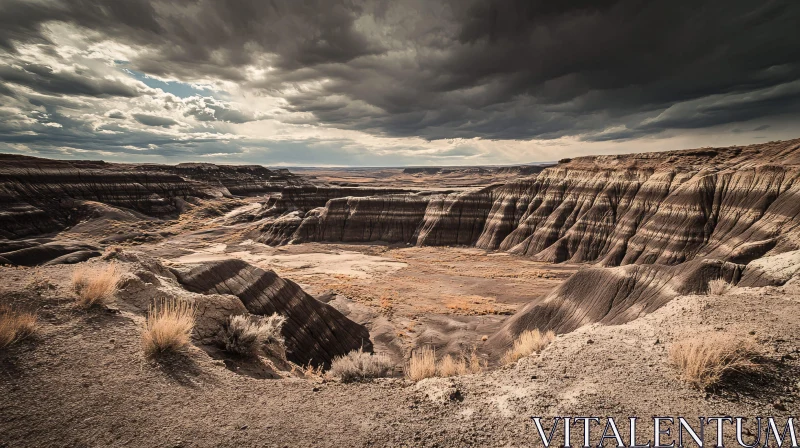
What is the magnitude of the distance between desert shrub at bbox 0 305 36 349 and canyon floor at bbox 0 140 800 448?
154 mm

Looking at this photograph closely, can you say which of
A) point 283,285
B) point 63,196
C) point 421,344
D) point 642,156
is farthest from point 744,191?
point 63,196

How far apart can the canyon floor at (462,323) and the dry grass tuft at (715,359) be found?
0.18m

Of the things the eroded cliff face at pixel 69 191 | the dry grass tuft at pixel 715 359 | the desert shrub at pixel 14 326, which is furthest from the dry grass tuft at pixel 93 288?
the eroded cliff face at pixel 69 191

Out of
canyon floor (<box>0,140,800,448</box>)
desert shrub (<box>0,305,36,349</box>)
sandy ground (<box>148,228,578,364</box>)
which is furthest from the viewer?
sandy ground (<box>148,228,578,364</box>)

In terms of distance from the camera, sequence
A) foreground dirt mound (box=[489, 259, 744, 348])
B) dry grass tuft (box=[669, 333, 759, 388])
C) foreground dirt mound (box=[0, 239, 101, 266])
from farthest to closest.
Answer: foreground dirt mound (box=[0, 239, 101, 266]) < foreground dirt mound (box=[489, 259, 744, 348]) < dry grass tuft (box=[669, 333, 759, 388])

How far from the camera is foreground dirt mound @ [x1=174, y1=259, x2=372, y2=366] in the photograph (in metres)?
14.4

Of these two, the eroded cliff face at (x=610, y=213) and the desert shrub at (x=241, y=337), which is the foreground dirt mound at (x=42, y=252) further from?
the eroded cliff face at (x=610, y=213)

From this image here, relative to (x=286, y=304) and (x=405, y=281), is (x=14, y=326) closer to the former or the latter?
(x=286, y=304)

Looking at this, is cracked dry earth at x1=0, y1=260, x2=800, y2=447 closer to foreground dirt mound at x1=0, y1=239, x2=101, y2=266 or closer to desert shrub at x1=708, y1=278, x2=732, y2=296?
desert shrub at x1=708, y1=278, x2=732, y2=296

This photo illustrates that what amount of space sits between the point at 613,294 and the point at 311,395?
16.3m

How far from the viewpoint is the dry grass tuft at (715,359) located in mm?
5105

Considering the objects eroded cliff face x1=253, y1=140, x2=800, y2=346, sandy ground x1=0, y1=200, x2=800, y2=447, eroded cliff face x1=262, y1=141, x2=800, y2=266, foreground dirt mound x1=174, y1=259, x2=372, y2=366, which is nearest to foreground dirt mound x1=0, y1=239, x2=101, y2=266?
foreground dirt mound x1=174, y1=259, x2=372, y2=366

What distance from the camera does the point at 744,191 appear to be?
1359 inches

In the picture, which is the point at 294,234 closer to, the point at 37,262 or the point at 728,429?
the point at 37,262
